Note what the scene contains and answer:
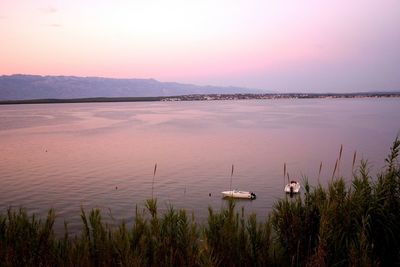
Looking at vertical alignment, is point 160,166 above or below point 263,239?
below

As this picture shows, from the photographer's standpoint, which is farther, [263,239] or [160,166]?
[160,166]

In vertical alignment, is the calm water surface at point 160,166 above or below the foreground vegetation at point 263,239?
below

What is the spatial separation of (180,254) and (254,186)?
1227 inches

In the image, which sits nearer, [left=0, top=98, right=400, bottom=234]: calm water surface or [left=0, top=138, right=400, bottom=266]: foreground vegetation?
[left=0, top=138, right=400, bottom=266]: foreground vegetation

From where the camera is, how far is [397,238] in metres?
11.0

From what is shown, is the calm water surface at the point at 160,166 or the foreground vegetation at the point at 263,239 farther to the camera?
the calm water surface at the point at 160,166

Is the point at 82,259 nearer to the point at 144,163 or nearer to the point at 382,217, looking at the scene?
the point at 382,217

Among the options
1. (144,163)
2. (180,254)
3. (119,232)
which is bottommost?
(144,163)

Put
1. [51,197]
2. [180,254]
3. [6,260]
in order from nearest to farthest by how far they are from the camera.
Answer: [6,260]
[180,254]
[51,197]

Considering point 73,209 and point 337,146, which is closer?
point 73,209

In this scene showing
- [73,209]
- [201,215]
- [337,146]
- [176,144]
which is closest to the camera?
[201,215]

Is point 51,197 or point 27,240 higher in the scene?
point 27,240

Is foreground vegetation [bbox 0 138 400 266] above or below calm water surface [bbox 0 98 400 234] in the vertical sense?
above

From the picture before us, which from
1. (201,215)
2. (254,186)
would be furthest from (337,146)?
(201,215)
